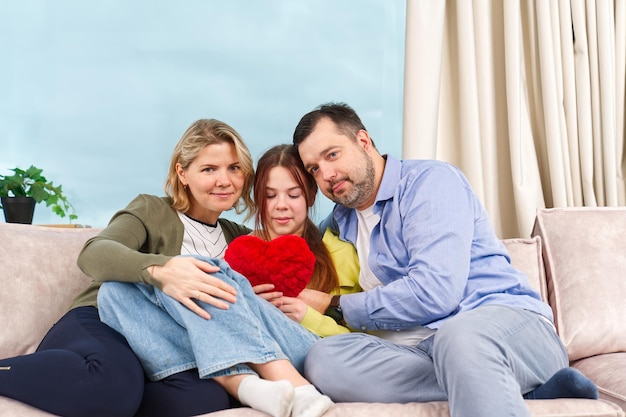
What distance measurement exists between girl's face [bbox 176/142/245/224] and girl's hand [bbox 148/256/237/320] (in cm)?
41

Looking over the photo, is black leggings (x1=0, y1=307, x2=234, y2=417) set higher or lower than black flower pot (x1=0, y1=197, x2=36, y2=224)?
lower

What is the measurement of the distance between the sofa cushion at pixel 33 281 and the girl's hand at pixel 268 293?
2.05ft

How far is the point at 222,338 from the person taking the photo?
1.57 meters

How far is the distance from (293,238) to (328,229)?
33 centimetres

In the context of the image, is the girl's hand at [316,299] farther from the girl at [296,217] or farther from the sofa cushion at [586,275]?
the sofa cushion at [586,275]

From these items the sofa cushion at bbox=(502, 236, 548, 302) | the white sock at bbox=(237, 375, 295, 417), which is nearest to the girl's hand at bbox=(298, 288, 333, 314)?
the white sock at bbox=(237, 375, 295, 417)

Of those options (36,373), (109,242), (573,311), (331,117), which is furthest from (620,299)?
(36,373)

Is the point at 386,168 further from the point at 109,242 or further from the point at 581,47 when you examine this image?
the point at 581,47

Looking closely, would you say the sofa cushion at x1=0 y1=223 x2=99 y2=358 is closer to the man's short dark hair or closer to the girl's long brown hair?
the girl's long brown hair

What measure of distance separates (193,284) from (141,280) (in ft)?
0.51

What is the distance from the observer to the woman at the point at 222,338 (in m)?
1.51

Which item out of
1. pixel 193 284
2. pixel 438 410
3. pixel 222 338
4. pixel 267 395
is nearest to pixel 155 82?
pixel 193 284

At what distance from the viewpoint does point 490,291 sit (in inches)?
70.8

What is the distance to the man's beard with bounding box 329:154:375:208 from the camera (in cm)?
200
